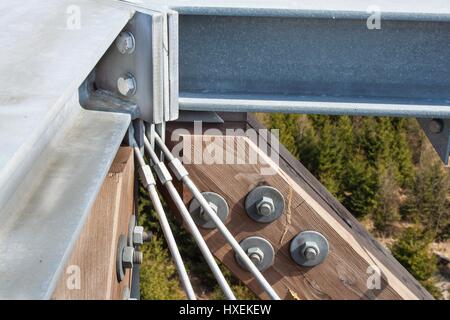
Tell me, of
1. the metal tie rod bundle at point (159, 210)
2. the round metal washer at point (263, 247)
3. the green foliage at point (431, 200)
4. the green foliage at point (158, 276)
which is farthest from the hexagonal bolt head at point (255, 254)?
the green foliage at point (431, 200)

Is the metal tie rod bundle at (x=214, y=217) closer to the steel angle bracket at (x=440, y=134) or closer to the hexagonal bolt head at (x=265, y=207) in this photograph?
the hexagonal bolt head at (x=265, y=207)

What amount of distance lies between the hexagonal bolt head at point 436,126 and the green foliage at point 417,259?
731 cm

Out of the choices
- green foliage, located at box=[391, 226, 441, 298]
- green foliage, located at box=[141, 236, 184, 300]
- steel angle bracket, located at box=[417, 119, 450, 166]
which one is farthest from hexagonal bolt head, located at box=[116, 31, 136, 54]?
green foliage, located at box=[391, 226, 441, 298]

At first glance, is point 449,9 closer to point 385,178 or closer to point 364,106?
point 364,106

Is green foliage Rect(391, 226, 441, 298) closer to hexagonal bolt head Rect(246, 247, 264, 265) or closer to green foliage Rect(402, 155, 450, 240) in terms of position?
green foliage Rect(402, 155, 450, 240)

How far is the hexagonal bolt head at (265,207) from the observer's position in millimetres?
1225

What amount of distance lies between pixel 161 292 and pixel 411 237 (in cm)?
354

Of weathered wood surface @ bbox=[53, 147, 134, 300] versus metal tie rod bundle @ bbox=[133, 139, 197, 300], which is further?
metal tie rod bundle @ bbox=[133, 139, 197, 300]

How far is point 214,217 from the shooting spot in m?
1.05

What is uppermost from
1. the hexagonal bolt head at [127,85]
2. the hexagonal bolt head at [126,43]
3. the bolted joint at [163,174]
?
the hexagonal bolt head at [126,43]

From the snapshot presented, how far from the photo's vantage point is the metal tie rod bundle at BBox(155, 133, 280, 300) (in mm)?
990

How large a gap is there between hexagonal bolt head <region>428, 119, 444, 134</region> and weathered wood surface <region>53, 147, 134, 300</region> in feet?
1.96

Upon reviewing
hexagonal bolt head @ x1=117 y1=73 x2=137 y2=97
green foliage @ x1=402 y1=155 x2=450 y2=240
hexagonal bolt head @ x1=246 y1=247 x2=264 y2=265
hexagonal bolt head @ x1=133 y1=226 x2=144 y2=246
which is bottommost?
green foliage @ x1=402 y1=155 x2=450 y2=240

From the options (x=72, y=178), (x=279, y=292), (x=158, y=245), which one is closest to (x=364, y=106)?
(x=279, y=292)
